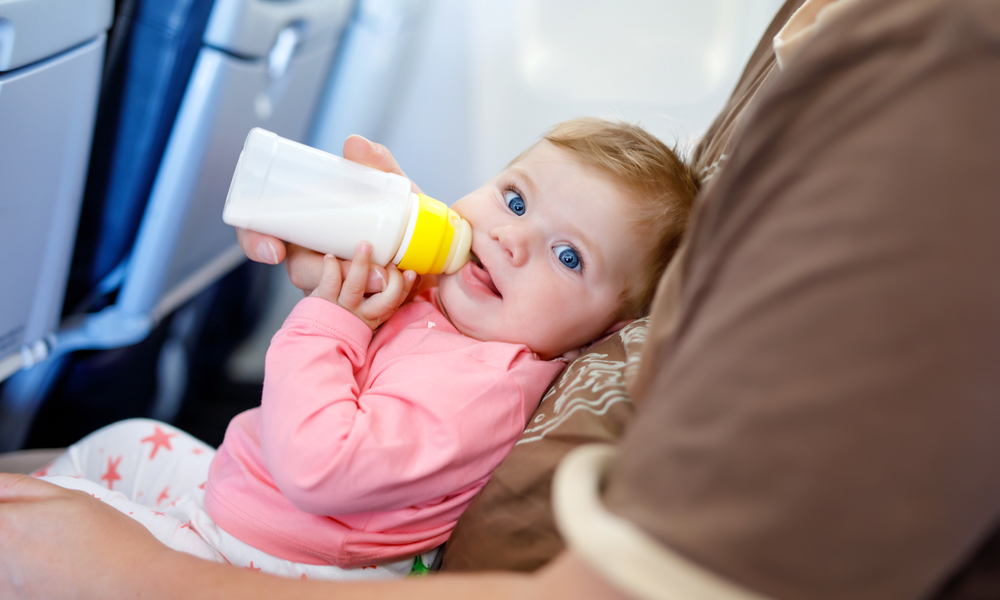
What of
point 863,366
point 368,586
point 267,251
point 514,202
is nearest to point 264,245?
point 267,251

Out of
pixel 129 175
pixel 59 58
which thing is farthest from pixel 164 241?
pixel 59 58

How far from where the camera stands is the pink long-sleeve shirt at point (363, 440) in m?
0.69

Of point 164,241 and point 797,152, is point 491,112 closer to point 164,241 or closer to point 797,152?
point 164,241

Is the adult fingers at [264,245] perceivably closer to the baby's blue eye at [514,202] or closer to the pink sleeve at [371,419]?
the pink sleeve at [371,419]

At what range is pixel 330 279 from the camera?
782 mm

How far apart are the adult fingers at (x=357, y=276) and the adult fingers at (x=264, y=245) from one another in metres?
0.08

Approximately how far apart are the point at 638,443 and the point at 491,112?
1.58 m

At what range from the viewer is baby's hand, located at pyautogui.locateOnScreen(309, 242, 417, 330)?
766 mm

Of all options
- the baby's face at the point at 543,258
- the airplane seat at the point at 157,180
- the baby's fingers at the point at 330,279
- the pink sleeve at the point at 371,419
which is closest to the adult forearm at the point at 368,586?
the pink sleeve at the point at 371,419

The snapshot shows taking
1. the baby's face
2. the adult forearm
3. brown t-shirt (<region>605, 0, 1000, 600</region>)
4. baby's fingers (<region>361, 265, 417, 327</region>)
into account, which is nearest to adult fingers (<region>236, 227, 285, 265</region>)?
baby's fingers (<region>361, 265, 417, 327</region>)

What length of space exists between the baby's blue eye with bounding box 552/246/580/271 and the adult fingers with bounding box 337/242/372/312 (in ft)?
0.84

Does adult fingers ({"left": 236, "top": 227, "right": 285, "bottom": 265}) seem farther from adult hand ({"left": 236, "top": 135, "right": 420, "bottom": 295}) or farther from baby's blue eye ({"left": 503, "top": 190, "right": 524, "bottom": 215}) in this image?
baby's blue eye ({"left": 503, "top": 190, "right": 524, "bottom": 215})

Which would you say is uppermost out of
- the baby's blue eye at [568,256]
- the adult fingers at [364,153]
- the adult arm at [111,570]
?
the adult fingers at [364,153]

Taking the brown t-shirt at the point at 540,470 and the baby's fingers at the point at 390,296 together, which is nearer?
the brown t-shirt at the point at 540,470
